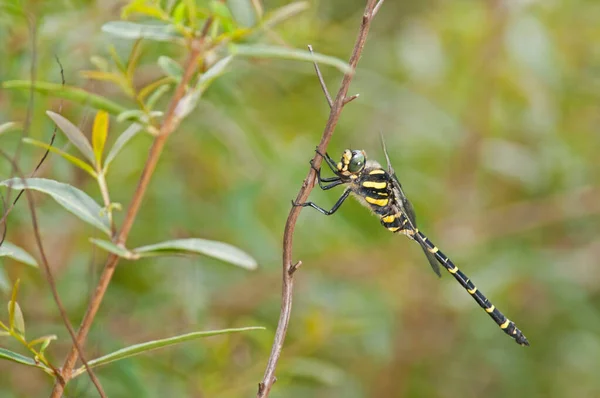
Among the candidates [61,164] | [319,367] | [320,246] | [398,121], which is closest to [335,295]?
[320,246]

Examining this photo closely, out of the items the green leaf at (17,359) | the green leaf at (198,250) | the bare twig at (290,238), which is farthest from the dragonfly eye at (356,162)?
the green leaf at (17,359)

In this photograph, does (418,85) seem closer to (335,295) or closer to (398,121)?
(398,121)

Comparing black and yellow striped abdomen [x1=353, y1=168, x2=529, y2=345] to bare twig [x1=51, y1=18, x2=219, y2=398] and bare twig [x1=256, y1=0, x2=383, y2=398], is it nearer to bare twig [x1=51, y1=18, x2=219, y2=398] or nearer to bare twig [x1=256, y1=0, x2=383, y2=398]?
bare twig [x1=256, y1=0, x2=383, y2=398]

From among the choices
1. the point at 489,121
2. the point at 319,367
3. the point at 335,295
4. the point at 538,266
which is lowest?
the point at 319,367

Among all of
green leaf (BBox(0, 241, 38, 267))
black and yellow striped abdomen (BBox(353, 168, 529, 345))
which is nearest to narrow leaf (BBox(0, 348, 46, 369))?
green leaf (BBox(0, 241, 38, 267))

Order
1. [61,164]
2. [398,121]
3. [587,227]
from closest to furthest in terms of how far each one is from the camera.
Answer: [61,164] < [398,121] < [587,227]
